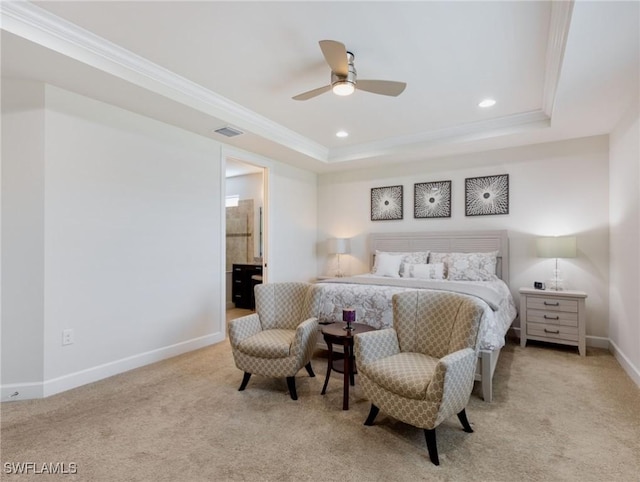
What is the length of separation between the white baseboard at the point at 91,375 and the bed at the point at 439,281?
1663 millimetres

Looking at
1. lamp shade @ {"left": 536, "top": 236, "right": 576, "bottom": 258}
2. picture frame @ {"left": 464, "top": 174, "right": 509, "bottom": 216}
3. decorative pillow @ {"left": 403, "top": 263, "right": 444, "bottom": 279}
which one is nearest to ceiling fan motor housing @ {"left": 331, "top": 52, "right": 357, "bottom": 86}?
decorative pillow @ {"left": 403, "top": 263, "right": 444, "bottom": 279}

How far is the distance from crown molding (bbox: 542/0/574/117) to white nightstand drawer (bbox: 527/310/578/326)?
228cm

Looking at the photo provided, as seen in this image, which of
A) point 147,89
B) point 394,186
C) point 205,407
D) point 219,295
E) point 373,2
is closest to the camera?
point 373,2

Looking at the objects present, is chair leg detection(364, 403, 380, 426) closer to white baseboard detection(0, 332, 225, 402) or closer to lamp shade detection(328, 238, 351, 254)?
white baseboard detection(0, 332, 225, 402)

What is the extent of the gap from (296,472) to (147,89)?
3.07 metres

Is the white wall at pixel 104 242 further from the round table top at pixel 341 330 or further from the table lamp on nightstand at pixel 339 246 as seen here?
the table lamp on nightstand at pixel 339 246

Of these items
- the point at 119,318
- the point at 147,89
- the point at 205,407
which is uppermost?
the point at 147,89

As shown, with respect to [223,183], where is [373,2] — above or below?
above

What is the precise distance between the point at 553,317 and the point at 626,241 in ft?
3.59

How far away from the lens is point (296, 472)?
1.80 meters

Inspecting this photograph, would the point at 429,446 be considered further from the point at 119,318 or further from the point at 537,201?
the point at 537,201

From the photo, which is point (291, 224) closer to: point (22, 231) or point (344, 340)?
point (344, 340)

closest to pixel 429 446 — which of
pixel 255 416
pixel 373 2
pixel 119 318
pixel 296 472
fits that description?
pixel 296 472

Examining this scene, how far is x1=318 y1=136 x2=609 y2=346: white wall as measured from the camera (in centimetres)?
394
